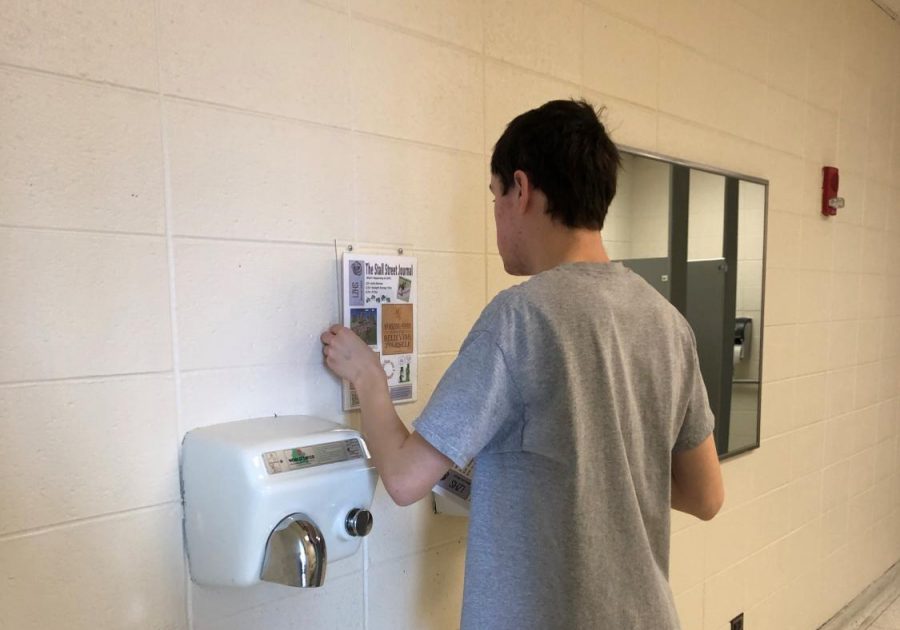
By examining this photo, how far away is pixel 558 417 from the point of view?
3.00 feet

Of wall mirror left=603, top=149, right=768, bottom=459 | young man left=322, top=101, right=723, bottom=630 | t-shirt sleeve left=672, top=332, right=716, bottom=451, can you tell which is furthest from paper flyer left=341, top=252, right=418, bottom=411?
wall mirror left=603, top=149, right=768, bottom=459

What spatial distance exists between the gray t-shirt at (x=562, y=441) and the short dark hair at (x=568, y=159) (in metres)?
0.10

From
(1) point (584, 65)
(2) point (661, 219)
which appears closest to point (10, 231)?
(1) point (584, 65)

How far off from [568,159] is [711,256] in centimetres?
133

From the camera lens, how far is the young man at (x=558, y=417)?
91 cm

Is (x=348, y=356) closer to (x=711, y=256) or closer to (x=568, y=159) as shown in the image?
(x=568, y=159)

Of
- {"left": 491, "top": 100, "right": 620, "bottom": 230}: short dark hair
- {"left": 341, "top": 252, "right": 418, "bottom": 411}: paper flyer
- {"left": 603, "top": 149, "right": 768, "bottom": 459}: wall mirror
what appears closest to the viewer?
{"left": 491, "top": 100, "right": 620, "bottom": 230}: short dark hair

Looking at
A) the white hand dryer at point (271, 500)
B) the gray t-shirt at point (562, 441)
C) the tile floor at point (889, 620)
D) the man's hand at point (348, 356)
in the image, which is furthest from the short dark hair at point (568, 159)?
the tile floor at point (889, 620)

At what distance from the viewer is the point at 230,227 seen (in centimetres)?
104

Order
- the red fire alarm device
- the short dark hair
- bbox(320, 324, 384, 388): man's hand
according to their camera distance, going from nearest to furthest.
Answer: the short dark hair
bbox(320, 324, 384, 388): man's hand
the red fire alarm device

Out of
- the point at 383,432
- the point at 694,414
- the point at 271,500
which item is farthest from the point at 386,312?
the point at 694,414

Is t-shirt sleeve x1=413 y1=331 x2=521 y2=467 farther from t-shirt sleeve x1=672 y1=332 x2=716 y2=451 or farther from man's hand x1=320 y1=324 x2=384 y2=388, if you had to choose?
t-shirt sleeve x1=672 y1=332 x2=716 y2=451

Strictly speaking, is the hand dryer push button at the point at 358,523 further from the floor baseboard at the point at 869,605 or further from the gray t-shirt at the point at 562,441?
the floor baseboard at the point at 869,605

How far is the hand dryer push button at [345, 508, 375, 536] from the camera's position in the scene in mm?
1014
